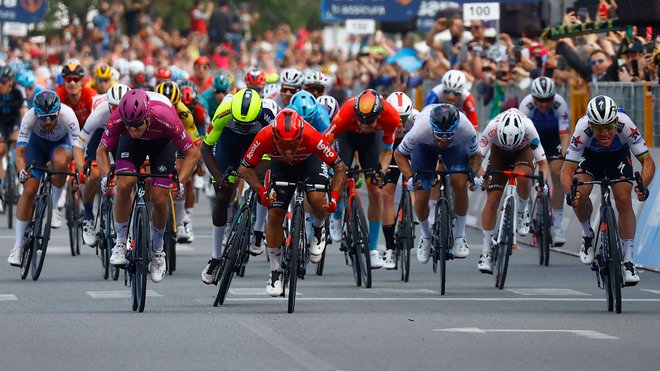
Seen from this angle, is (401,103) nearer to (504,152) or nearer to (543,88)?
(504,152)

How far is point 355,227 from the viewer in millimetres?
16516

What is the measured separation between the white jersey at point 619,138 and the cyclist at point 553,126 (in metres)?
4.49

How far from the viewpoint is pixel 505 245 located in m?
16.9

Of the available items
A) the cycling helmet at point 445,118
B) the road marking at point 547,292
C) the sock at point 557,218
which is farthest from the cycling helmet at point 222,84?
the road marking at point 547,292

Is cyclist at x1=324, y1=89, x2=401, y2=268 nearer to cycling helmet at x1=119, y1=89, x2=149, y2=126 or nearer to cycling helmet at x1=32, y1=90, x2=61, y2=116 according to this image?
cycling helmet at x1=119, y1=89, x2=149, y2=126

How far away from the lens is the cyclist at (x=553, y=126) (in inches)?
801

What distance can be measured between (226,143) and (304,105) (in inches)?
33.2

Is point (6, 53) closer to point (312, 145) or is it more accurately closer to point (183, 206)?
point (183, 206)

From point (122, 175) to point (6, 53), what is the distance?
25.5 meters

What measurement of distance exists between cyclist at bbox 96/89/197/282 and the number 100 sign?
12.1 metres

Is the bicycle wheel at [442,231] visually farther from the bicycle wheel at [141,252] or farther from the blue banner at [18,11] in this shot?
the blue banner at [18,11]

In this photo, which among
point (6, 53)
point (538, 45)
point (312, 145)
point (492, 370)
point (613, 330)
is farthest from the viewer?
point (6, 53)

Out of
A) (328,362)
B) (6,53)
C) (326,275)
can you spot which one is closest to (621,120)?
(326,275)

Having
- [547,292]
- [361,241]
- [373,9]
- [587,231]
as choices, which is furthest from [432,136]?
[373,9]
